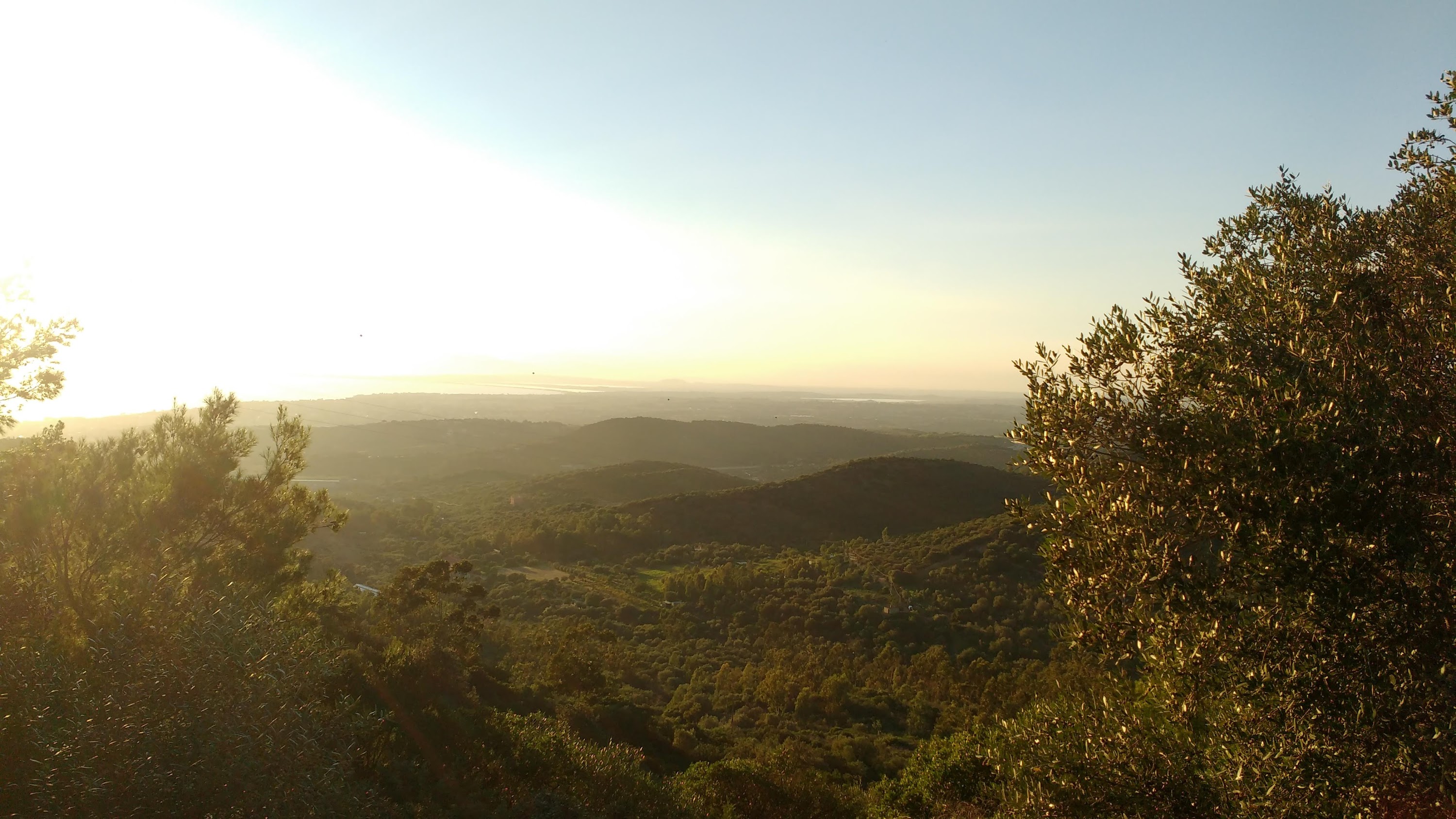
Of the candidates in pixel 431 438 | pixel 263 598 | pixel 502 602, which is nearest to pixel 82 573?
pixel 263 598

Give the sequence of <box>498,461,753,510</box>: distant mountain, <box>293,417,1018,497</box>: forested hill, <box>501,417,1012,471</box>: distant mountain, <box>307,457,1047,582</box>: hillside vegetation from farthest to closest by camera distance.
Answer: <box>501,417,1012,471</box>: distant mountain → <box>293,417,1018,497</box>: forested hill → <box>498,461,753,510</box>: distant mountain → <box>307,457,1047,582</box>: hillside vegetation

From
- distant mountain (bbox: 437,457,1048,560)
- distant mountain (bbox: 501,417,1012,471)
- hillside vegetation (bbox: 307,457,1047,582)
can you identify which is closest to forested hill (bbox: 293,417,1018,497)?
distant mountain (bbox: 501,417,1012,471)

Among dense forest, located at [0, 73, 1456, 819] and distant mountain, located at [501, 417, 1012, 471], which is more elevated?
dense forest, located at [0, 73, 1456, 819]

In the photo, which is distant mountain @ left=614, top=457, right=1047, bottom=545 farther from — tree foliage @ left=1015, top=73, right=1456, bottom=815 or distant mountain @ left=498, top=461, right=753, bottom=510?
tree foliage @ left=1015, top=73, right=1456, bottom=815

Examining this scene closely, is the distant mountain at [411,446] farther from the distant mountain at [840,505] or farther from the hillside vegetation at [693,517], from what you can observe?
the distant mountain at [840,505]

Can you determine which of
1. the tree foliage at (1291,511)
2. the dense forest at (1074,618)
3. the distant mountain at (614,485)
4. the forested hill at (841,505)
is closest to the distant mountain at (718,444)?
the distant mountain at (614,485)

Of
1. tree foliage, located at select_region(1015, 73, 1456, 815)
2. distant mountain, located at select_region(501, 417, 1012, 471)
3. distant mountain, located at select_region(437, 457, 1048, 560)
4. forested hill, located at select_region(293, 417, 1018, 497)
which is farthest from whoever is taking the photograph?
distant mountain, located at select_region(501, 417, 1012, 471)

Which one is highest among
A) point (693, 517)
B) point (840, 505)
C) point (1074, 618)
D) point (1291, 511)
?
point (1291, 511)

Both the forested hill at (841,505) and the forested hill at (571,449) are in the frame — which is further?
the forested hill at (571,449)

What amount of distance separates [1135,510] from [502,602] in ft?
126

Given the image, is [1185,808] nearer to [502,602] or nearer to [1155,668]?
[1155,668]

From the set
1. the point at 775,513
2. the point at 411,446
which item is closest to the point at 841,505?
the point at 775,513

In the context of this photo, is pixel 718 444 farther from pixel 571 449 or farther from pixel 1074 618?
pixel 1074 618

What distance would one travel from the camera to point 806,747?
64.1 feet
